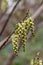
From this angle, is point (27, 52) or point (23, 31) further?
point (27, 52)

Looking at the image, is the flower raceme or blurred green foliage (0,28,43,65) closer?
the flower raceme

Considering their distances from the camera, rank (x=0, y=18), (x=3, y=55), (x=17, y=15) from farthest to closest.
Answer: (x=3, y=55) → (x=17, y=15) → (x=0, y=18)

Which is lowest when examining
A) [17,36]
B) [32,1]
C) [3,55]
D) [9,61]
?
[17,36]

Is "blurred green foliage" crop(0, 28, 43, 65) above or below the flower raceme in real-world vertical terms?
above

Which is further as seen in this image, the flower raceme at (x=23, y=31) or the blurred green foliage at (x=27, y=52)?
the blurred green foliage at (x=27, y=52)

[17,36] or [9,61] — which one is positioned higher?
[9,61]

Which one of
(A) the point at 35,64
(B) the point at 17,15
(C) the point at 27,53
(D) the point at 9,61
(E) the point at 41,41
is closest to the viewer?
(A) the point at 35,64

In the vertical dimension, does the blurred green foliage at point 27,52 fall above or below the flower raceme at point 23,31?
above

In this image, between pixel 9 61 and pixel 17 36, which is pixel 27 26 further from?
pixel 9 61

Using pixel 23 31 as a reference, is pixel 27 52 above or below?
above

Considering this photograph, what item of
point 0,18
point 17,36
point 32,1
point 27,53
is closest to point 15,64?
point 27,53

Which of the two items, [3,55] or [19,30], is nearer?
[19,30]
